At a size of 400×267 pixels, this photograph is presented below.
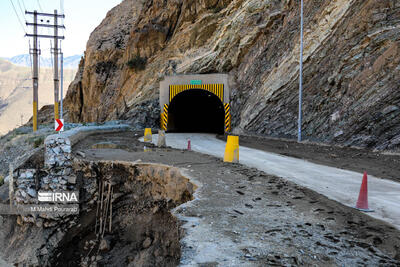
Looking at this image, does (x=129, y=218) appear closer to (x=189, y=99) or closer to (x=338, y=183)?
(x=338, y=183)

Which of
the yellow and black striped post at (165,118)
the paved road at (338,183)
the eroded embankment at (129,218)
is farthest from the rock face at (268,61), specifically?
the eroded embankment at (129,218)

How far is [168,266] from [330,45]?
51.4ft

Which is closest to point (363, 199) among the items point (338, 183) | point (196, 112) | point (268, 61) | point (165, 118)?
point (338, 183)

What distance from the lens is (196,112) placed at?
41.4 m

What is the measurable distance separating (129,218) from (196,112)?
3409cm

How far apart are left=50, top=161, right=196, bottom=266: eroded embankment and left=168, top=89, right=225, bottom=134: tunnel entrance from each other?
68.5 feet

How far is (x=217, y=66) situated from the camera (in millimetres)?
27594

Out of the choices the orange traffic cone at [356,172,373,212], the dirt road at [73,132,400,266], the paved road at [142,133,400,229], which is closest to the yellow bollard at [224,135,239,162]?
the paved road at [142,133,400,229]

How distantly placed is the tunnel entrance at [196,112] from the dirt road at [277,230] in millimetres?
24431

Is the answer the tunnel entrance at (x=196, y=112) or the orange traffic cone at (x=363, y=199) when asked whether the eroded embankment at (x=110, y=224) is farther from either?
the tunnel entrance at (x=196, y=112)

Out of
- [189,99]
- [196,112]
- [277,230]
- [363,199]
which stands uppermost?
[189,99]

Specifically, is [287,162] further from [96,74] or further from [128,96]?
[96,74]

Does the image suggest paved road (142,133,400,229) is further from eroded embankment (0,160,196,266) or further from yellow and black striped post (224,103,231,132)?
yellow and black striped post (224,103,231,132)

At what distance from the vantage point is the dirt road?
3188mm
